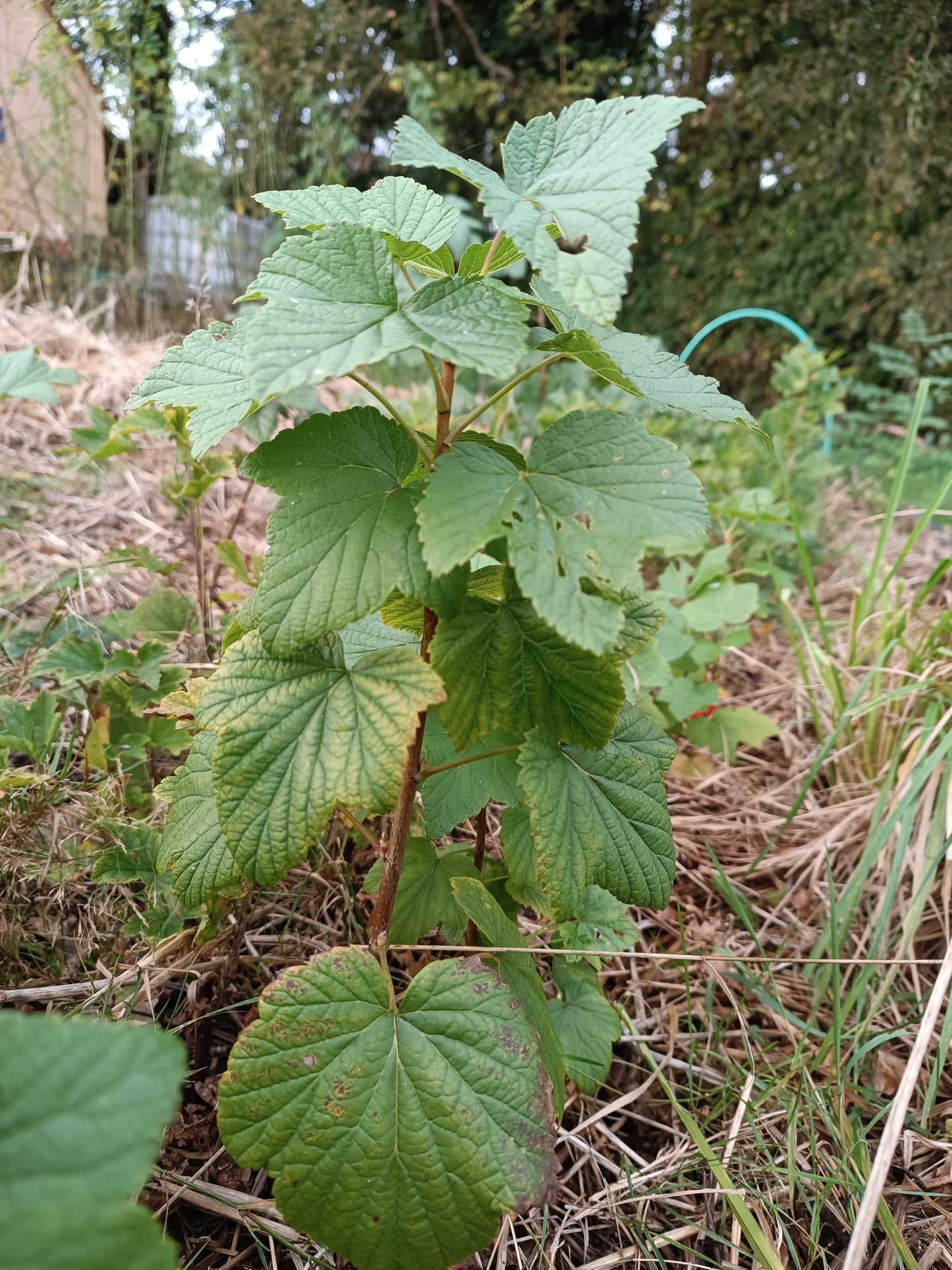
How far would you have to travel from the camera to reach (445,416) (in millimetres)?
743

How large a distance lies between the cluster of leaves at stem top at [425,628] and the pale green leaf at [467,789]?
0.09 metres

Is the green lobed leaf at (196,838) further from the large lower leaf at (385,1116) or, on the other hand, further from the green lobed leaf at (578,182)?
the green lobed leaf at (578,182)

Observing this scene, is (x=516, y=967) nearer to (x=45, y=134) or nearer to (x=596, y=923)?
(x=596, y=923)

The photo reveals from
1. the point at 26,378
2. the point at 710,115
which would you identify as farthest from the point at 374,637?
the point at 710,115

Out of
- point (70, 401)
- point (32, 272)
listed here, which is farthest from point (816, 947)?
point (32, 272)

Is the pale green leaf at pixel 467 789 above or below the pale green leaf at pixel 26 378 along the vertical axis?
below

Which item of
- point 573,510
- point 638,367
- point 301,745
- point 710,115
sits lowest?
point 301,745

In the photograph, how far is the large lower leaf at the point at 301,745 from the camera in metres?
0.64

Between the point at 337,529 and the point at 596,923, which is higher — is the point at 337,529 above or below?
above

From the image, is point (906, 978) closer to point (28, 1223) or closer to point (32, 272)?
point (28, 1223)

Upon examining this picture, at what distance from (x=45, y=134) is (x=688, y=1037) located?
4094 mm

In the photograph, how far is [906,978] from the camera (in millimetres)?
1250

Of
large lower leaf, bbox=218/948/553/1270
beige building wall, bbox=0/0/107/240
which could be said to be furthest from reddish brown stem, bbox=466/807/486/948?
beige building wall, bbox=0/0/107/240

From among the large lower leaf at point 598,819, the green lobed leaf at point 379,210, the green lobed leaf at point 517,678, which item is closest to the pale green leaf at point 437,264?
the green lobed leaf at point 379,210
